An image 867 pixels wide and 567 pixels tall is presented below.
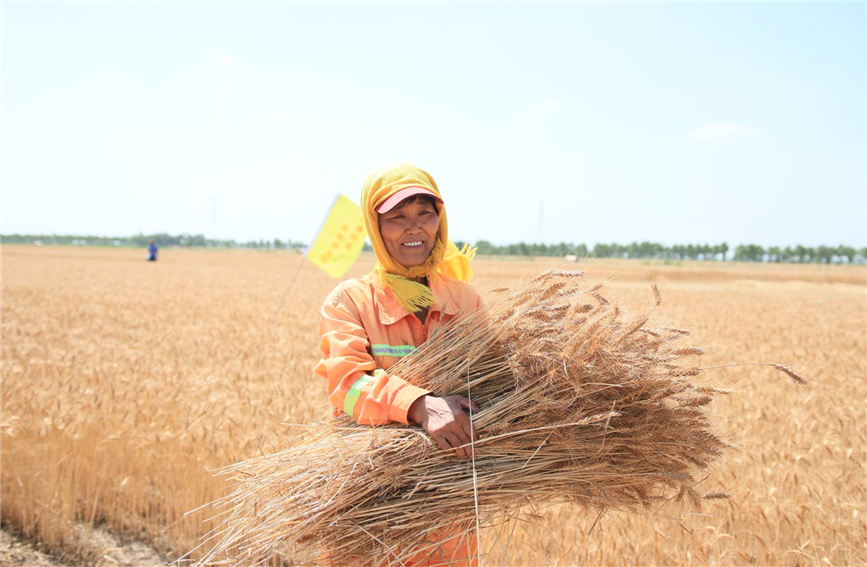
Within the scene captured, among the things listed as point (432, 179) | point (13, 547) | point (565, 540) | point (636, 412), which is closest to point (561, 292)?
point (636, 412)

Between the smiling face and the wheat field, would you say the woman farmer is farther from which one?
the wheat field

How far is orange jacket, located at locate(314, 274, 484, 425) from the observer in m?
1.65

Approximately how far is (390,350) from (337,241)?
3.00 m

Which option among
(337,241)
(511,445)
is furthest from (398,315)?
(337,241)

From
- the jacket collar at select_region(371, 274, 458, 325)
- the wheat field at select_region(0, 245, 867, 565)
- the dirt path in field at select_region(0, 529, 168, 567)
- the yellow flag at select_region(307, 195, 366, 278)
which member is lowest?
the dirt path in field at select_region(0, 529, 168, 567)

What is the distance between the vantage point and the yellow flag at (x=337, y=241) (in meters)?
4.51

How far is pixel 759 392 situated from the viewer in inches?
221

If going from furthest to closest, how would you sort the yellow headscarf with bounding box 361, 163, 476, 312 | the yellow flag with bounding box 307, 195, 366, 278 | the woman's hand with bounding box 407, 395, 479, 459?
1. the yellow flag with bounding box 307, 195, 366, 278
2. the yellow headscarf with bounding box 361, 163, 476, 312
3. the woman's hand with bounding box 407, 395, 479, 459

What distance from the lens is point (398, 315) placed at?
189 cm

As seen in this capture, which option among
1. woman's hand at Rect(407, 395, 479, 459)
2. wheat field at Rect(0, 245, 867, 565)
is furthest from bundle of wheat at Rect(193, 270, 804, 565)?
wheat field at Rect(0, 245, 867, 565)

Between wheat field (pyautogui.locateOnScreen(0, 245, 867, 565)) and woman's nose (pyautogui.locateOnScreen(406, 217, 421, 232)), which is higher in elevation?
woman's nose (pyautogui.locateOnScreen(406, 217, 421, 232))

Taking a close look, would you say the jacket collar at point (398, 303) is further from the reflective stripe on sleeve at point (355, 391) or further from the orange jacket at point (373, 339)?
the reflective stripe on sleeve at point (355, 391)

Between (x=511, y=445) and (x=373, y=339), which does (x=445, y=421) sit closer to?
(x=511, y=445)

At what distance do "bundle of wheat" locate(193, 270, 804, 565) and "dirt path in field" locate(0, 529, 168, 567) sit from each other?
6.45 ft
